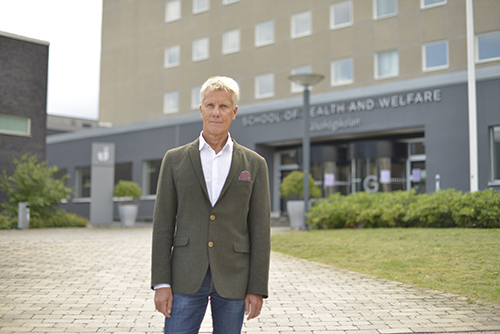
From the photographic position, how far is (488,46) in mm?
22344

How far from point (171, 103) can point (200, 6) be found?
6302mm

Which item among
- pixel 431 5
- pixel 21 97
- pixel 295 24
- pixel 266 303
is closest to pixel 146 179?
pixel 21 97

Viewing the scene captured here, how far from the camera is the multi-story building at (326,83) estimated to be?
19.3 meters

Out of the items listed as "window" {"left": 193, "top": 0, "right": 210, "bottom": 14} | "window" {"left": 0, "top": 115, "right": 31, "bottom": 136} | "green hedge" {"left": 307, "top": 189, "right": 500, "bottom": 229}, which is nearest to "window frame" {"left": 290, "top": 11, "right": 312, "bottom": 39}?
"window" {"left": 193, "top": 0, "right": 210, "bottom": 14}

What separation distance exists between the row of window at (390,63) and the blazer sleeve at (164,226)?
22436 millimetres

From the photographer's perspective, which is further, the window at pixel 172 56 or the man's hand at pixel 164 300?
the window at pixel 172 56

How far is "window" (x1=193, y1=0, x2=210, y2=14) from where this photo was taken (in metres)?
32.6

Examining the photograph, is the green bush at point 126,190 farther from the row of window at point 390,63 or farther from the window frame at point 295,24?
the window frame at point 295,24

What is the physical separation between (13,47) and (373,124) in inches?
576

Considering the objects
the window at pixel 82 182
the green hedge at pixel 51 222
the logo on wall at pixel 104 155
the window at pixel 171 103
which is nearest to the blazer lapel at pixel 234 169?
the green hedge at pixel 51 222

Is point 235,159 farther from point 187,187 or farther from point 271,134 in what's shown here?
point 271,134

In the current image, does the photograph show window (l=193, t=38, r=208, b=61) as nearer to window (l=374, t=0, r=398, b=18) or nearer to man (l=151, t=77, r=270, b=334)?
window (l=374, t=0, r=398, b=18)

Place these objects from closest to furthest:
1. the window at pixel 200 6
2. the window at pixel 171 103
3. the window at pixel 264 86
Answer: the window at pixel 264 86 < the window at pixel 200 6 < the window at pixel 171 103

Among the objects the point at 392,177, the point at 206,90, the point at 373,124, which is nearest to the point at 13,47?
the point at 373,124
